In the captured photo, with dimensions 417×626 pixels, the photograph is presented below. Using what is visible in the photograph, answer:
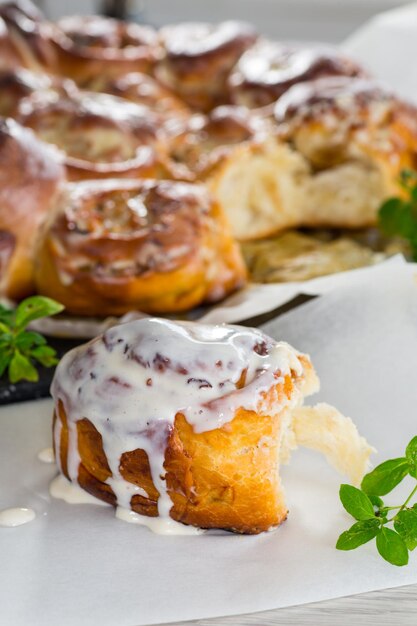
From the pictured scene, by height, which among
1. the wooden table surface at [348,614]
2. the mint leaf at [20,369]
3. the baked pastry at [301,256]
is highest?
the mint leaf at [20,369]

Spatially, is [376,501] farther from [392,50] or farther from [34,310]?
[392,50]

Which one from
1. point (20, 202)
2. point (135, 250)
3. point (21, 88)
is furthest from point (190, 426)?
point (21, 88)

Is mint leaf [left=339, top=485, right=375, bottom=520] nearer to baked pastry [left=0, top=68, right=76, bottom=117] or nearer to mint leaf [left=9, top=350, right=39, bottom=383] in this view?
mint leaf [left=9, top=350, right=39, bottom=383]

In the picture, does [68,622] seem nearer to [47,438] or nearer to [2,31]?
[47,438]

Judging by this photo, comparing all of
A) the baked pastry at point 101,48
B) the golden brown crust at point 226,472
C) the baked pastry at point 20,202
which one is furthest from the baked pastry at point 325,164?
the golden brown crust at point 226,472

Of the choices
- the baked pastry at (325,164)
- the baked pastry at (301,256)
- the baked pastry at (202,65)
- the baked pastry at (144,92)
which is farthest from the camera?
the baked pastry at (202,65)

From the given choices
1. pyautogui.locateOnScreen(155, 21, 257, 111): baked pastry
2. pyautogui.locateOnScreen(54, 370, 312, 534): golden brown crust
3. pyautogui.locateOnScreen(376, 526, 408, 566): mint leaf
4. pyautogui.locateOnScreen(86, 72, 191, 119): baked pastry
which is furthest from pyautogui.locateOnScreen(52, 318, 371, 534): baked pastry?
pyautogui.locateOnScreen(155, 21, 257, 111): baked pastry

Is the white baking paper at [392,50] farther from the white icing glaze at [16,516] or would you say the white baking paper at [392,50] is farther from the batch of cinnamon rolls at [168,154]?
the white icing glaze at [16,516]

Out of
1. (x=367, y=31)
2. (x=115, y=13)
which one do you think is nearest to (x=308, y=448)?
(x=367, y=31)
